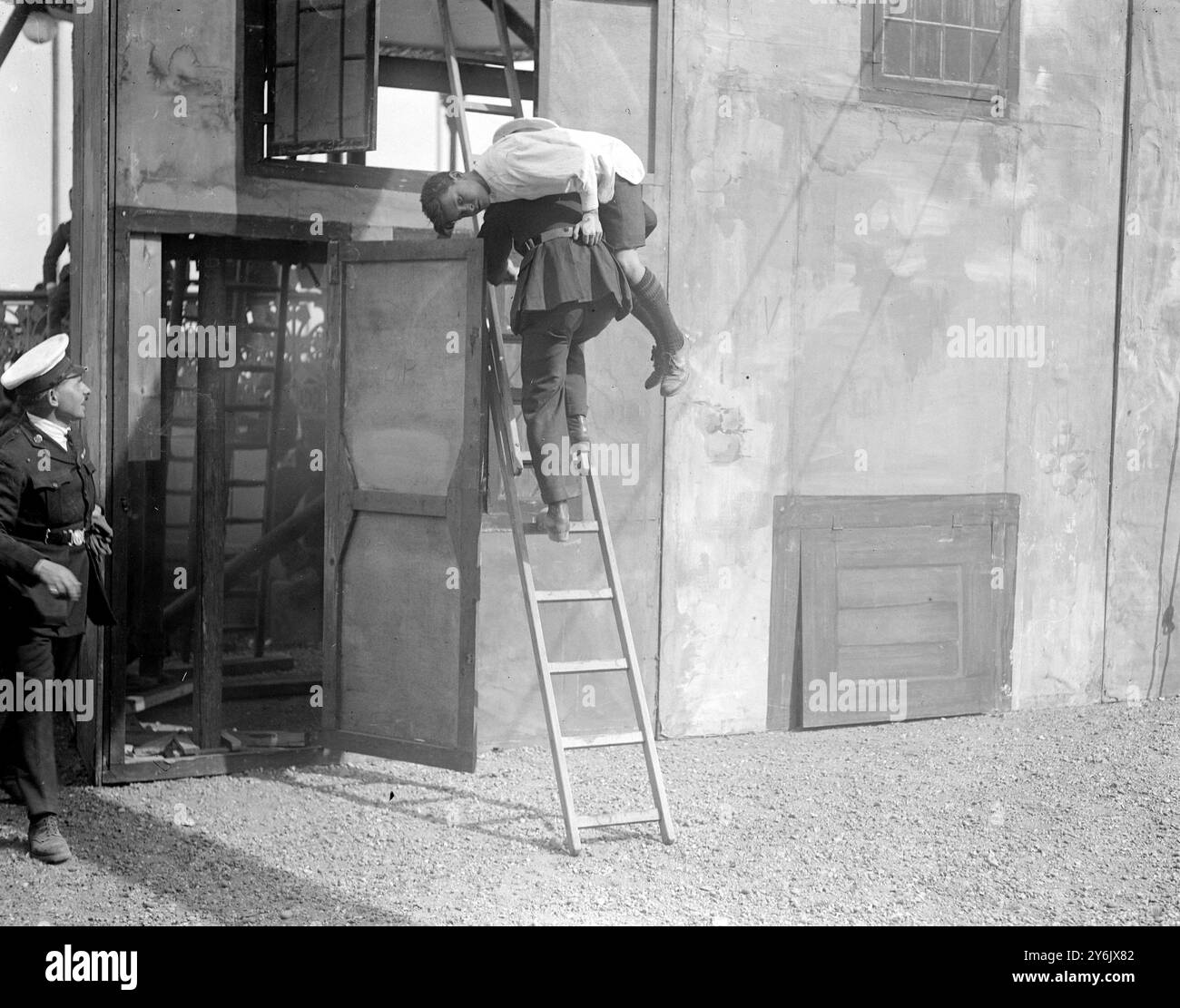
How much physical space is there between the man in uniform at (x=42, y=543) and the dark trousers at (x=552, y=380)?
6.30 feet

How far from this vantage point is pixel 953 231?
855 cm

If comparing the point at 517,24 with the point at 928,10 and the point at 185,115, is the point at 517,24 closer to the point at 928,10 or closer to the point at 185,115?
the point at 185,115

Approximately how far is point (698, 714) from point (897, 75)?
402 centimetres

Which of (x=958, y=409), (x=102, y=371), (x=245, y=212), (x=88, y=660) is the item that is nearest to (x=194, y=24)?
(x=245, y=212)

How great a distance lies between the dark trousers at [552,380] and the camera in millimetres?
6184

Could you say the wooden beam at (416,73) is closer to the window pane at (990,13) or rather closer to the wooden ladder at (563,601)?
the wooden ladder at (563,601)

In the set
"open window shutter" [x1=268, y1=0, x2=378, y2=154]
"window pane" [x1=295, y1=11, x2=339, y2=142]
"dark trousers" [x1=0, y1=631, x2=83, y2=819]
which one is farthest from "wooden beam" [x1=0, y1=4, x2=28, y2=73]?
"dark trousers" [x1=0, y1=631, x2=83, y2=819]

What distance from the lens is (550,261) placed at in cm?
611

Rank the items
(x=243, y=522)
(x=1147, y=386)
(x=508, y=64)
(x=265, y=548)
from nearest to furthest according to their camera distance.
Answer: (x=508, y=64), (x=265, y=548), (x=1147, y=386), (x=243, y=522)

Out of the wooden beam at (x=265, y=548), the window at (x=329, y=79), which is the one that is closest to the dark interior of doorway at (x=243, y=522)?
the wooden beam at (x=265, y=548)

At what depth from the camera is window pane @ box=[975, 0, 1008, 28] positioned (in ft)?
28.1

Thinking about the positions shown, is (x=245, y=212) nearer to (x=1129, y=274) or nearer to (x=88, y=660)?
(x=88, y=660)

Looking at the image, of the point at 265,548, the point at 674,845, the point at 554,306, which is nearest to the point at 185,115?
the point at 554,306

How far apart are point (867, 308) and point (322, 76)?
349 cm
